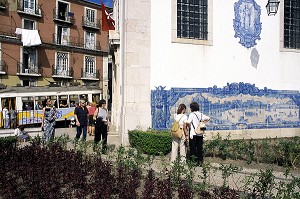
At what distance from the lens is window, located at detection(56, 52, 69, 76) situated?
36.1 metres

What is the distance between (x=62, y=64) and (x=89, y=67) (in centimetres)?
380

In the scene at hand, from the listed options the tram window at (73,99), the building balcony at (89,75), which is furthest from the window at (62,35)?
the tram window at (73,99)

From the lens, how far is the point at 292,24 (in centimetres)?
1379

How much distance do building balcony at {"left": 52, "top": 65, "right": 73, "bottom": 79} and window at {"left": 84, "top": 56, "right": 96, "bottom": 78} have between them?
2437 mm

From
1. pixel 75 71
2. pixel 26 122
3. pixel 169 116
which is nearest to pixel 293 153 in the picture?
pixel 169 116

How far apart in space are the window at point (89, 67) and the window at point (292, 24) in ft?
93.8

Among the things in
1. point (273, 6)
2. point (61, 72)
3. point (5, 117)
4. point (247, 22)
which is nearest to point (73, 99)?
point (5, 117)

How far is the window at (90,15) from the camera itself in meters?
39.5

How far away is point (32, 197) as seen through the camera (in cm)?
422

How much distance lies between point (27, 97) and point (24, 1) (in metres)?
17.0

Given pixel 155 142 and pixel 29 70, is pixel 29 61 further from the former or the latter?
pixel 155 142

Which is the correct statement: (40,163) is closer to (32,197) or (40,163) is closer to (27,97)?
(32,197)

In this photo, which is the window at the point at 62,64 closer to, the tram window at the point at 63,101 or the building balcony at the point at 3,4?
the building balcony at the point at 3,4

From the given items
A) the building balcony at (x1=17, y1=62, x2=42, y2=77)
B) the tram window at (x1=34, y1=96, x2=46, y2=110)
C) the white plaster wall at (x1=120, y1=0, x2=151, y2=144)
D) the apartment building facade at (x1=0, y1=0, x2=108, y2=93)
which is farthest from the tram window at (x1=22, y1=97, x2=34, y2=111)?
the building balcony at (x1=17, y1=62, x2=42, y2=77)
